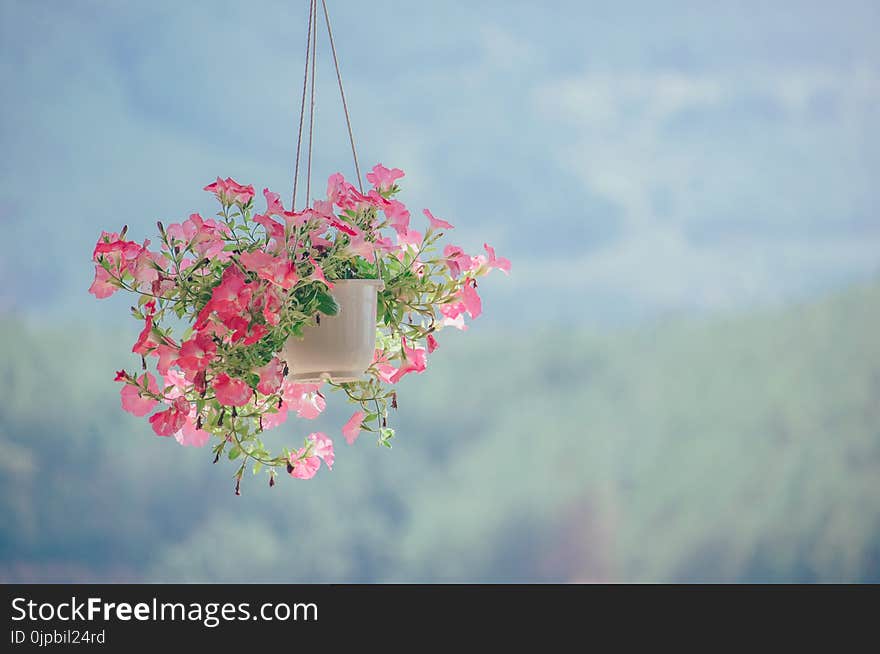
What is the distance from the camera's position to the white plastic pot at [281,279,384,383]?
115 cm

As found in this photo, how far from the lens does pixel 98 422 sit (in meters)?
3.53

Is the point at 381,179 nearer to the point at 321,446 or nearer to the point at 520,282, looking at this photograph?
the point at 321,446

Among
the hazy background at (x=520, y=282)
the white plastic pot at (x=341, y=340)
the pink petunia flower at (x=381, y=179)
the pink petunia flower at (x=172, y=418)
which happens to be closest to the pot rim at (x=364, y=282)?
the white plastic pot at (x=341, y=340)

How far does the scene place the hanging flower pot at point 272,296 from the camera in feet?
3.53

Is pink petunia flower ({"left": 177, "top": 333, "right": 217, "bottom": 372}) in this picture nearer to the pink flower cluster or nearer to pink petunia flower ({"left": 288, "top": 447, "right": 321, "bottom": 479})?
the pink flower cluster

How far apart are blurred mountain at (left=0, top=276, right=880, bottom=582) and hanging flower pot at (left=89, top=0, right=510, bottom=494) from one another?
239cm

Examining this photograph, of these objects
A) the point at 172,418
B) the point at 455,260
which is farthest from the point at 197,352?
the point at 455,260

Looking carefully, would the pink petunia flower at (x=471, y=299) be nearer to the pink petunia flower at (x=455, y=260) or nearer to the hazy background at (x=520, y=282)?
the pink petunia flower at (x=455, y=260)

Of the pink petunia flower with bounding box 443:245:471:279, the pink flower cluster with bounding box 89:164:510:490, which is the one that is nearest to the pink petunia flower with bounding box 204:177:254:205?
the pink flower cluster with bounding box 89:164:510:490

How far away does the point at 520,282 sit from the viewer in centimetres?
383

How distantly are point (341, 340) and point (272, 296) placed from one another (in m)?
0.11
